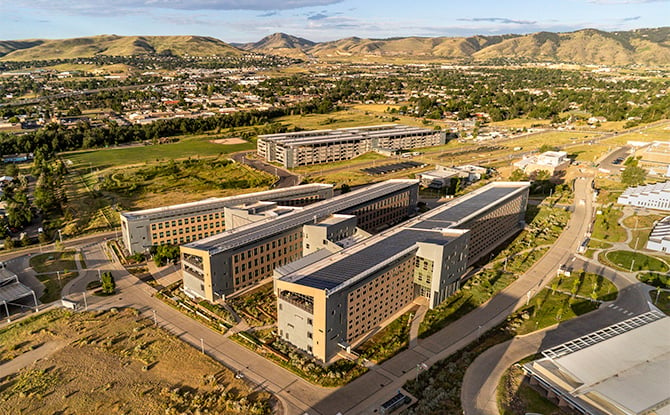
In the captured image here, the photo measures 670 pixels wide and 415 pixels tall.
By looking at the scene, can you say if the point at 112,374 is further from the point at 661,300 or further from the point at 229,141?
the point at 229,141

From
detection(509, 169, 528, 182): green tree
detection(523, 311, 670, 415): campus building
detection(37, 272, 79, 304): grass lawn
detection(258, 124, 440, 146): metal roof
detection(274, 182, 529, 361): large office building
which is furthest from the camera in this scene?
detection(258, 124, 440, 146): metal roof

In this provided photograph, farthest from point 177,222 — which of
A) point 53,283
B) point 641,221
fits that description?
point 641,221

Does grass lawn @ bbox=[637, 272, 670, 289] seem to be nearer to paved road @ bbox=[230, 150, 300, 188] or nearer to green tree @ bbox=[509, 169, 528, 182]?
green tree @ bbox=[509, 169, 528, 182]

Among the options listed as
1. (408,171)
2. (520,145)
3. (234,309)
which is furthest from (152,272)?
(520,145)

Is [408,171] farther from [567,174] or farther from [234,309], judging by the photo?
[234,309]

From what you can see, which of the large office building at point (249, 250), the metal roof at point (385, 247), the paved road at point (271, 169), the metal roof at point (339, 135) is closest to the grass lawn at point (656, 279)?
the metal roof at point (385, 247)

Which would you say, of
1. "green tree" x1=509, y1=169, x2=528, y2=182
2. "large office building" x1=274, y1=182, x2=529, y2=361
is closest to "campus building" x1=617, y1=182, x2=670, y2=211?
"green tree" x1=509, y1=169, x2=528, y2=182
